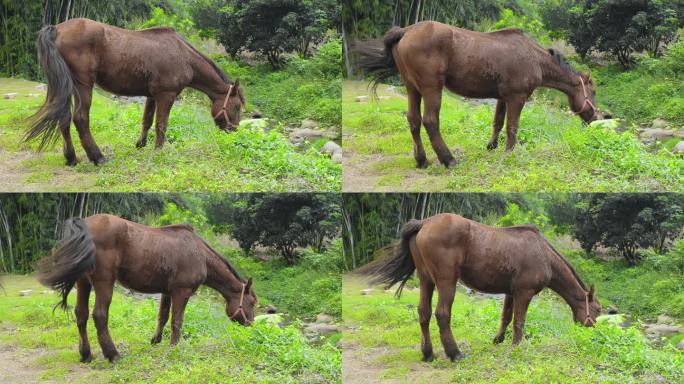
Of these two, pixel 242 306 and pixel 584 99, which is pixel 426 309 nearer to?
pixel 242 306

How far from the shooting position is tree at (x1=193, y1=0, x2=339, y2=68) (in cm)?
1454

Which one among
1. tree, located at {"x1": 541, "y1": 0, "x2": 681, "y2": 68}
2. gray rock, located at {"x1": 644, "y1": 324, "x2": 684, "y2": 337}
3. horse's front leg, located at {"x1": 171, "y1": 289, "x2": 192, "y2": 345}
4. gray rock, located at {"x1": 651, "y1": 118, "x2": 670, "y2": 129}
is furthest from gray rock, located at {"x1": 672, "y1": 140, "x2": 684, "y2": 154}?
horse's front leg, located at {"x1": 171, "y1": 289, "x2": 192, "y2": 345}

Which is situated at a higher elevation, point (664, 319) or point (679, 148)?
point (679, 148)

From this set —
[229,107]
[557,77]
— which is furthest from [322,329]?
[557,77]

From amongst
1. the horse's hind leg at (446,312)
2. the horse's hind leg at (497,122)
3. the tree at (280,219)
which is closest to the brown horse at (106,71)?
the tree at (280,219)

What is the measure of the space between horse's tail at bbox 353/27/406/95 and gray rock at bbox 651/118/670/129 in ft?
13.4

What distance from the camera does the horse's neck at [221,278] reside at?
12.1m

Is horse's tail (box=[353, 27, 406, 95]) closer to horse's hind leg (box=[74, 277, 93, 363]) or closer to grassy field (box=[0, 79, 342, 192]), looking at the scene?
grassy field (box=[0, 79, 342, 192])

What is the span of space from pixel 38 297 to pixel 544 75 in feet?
21.5

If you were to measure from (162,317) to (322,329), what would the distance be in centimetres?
219

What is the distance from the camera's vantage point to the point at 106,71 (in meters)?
11.8

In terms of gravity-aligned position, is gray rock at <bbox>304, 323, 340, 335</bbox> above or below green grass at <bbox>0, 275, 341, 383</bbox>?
below

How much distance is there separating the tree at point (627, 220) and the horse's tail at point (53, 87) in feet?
22.0

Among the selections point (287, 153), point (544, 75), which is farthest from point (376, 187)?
point (544, 75)
